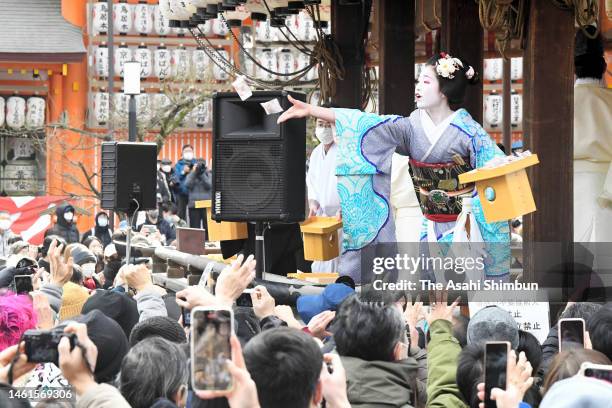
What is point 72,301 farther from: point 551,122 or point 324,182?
point 324,182

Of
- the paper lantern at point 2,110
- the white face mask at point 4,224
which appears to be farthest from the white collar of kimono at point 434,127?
the paper lantern at point 2,110

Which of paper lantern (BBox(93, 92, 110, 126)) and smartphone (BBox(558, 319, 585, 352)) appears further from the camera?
paper lantern (BBox(93, 92, 110, 126))

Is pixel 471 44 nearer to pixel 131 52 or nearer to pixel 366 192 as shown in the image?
pixel 366 192

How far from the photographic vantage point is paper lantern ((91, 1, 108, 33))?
28891 millimetres

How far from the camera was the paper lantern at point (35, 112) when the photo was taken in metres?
29.0

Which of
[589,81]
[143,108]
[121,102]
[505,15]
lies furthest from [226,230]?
[121,102]

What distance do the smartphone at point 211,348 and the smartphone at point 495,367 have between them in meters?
0.75

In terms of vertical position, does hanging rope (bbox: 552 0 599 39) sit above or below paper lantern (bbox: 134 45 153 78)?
below

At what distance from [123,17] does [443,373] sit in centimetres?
2535

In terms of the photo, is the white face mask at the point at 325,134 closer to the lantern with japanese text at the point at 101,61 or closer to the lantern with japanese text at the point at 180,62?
the lantern with japanese text at the point at 180,62

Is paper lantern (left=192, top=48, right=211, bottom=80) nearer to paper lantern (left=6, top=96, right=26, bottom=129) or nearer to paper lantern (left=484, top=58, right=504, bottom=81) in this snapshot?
paper lantern (left=6, top=96, right=26, bottom=129)

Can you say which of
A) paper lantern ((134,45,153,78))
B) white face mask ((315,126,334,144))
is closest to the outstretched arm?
white face mask ((315,126,334,144))

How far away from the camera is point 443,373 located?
15.8 feet

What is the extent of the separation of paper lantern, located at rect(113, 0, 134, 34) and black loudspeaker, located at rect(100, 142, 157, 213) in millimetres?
17943
